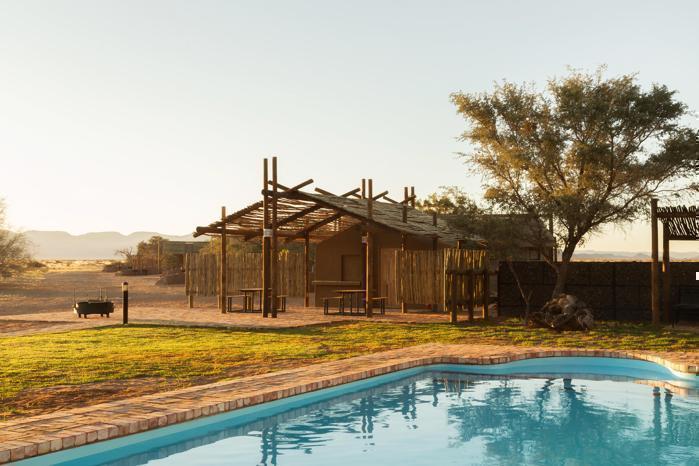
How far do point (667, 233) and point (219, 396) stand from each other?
13.8m

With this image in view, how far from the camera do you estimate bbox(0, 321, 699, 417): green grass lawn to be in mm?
10453

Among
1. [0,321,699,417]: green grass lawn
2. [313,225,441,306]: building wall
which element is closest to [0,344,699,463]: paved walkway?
[0,321,699,417]: green grass lawn

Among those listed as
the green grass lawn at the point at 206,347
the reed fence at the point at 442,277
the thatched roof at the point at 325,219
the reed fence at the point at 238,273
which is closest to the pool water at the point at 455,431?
the green grass lawn at the point at 206,347

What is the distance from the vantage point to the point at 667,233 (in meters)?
18.8

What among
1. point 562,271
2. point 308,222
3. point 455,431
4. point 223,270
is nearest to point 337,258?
point 308,222

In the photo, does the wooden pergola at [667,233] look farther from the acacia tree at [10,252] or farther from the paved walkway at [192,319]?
the acacia tree at [10,252]

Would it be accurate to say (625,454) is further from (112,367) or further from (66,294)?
(66,294)

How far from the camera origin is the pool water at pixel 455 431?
7.75 meters

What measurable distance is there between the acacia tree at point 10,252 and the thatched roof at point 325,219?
868 inches

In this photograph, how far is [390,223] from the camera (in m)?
21.9

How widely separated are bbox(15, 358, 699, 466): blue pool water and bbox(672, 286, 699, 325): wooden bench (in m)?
6.79

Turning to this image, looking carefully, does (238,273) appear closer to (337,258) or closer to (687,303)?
(337,258)

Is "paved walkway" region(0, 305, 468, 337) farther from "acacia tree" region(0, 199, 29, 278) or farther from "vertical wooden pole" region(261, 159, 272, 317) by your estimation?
"acacia tree" region(0, 199, 29, 278)

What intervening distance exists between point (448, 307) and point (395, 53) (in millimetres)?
6723
